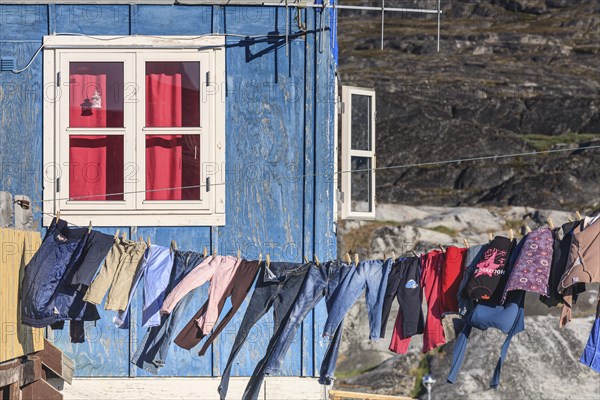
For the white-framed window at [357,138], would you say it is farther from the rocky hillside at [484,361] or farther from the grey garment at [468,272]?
the rocky hillside at [484,361]

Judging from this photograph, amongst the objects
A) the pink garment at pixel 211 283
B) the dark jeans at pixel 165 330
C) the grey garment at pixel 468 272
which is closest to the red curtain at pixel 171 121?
the dark jeans at pixel 165 330

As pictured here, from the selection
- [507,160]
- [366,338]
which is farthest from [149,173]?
[507,160]

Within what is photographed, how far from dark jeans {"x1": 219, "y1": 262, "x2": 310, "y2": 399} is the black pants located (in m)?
0.81

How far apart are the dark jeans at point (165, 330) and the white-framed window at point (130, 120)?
1257 mm

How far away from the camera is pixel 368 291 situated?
10.2m

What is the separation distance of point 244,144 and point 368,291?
223cm

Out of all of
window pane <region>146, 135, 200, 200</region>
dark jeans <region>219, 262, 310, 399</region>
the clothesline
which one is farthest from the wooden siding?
dark jeans <region>219, 262, 310, 399</region>

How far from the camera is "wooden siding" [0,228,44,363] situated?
964 centimetres

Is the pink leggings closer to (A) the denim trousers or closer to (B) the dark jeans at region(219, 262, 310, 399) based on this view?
(A) the denim trousers

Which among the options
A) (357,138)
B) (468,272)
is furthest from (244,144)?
(468,272)

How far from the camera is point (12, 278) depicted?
996cm

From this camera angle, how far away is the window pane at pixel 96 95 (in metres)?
11.6

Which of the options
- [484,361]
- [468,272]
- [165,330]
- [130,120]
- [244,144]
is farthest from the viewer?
[484,361]

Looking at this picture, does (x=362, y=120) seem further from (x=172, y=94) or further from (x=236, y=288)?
(x=236, y=288)
